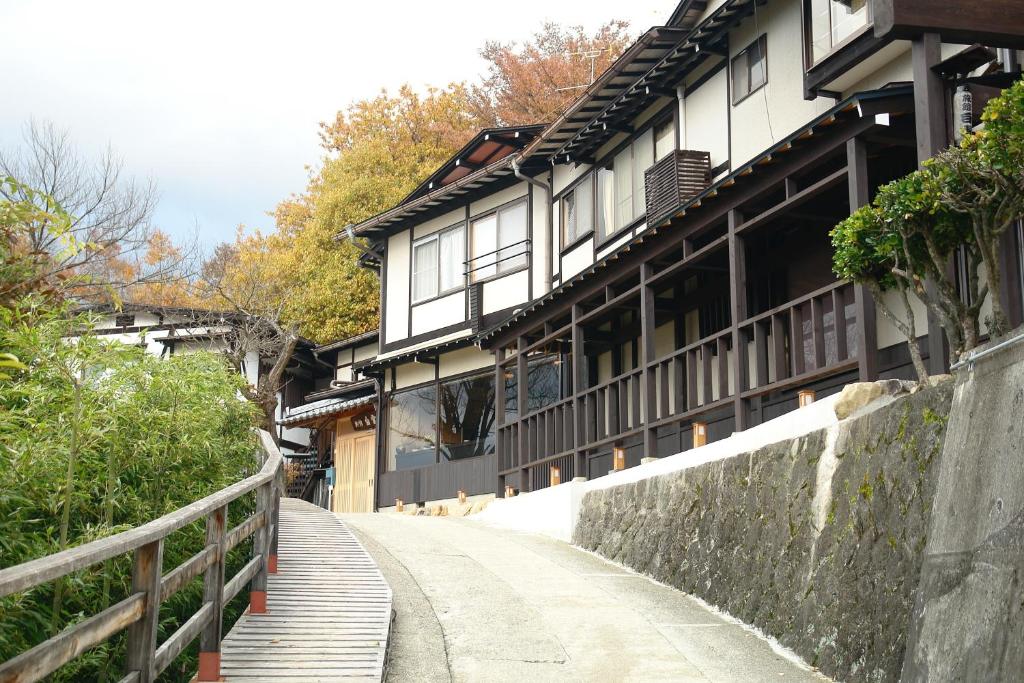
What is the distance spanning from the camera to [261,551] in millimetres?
8992

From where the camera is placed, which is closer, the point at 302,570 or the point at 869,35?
the point at 302,570

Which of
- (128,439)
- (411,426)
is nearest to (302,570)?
(128,439)

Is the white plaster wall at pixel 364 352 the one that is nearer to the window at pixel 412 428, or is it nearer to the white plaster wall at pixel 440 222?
the window at pixel 412 428

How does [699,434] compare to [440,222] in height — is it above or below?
below

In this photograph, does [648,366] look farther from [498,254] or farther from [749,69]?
[498,254]

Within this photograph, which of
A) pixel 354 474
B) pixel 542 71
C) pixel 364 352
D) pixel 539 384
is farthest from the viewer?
pixel 542 71

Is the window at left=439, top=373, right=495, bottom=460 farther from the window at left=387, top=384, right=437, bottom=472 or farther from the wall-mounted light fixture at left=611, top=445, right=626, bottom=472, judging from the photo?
the wall-mounted light fixture at left=611, top=445, right=626, bottom=472

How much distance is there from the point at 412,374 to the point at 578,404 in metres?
9.39

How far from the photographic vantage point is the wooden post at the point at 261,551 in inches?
348

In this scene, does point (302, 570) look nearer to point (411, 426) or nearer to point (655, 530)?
point (655, 530)

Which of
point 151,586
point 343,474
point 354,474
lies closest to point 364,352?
point 343,474

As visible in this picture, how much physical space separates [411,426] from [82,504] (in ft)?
59.1

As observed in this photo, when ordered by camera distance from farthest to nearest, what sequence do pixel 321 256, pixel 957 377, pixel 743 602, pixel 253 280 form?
pixel 321 256 < pixel 253 280 < pixel 743 602 < pixel 957 377

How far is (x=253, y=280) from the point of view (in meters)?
34.5
